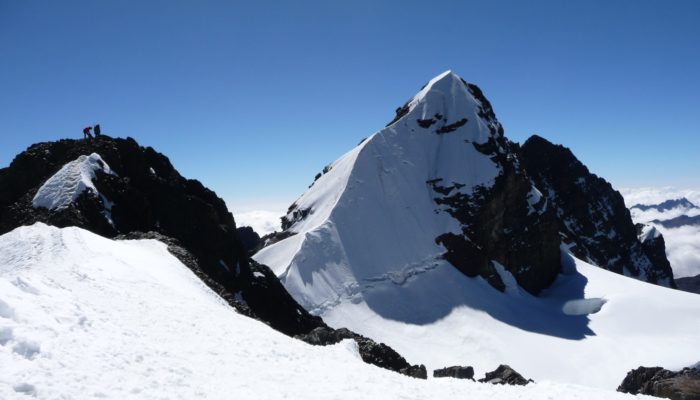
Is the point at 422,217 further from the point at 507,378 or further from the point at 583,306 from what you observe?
the point at 507,378

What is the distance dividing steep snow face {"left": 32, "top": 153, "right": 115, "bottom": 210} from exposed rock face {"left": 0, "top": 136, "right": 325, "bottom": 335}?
410mm

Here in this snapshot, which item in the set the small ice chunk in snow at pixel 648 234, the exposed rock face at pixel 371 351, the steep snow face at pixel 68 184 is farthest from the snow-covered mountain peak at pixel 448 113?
the small ice chunk in snow at pixel 648 234

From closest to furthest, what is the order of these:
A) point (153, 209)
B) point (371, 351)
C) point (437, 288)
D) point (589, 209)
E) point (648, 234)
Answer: point (371, 351) → point (153, 209) → point (437, 288) → point (589, 209) → point (648, 234)

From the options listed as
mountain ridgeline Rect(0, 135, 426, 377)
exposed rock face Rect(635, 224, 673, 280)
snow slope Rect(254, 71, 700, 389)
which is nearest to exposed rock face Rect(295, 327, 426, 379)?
mountain ridgeline Rect(0, 135, 426, 377)

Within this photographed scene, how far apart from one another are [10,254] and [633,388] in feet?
111

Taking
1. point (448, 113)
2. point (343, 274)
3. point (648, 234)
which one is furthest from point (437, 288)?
point (648, 234)

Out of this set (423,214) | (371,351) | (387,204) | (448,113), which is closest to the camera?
(371,351)

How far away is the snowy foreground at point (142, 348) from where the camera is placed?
1043cm

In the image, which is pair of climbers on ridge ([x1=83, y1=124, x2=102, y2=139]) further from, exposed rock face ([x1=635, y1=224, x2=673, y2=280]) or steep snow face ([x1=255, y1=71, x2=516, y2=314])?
exposed rock face ([x1=635, y1=224, x2=673, y2=280])

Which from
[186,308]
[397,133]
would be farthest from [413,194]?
[186,308]

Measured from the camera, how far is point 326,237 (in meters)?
58.1

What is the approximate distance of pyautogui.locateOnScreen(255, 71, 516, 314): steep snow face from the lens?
2170 inches

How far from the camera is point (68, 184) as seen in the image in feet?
104

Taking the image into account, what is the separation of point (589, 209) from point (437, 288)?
68.1 meters
